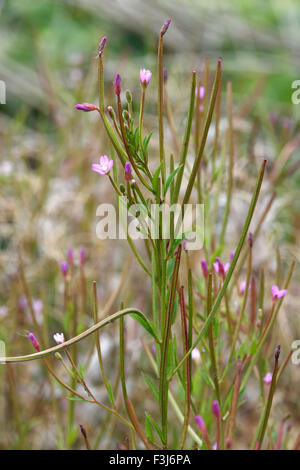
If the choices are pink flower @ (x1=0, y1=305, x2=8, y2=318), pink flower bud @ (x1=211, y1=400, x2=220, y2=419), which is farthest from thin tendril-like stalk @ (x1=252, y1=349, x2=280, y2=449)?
pink flower @ (x1=0, y1=305, x2=8, y2=318)

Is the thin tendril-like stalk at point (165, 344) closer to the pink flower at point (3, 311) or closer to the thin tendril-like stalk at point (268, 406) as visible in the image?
the thin tendril-like stalk at point (268, 406)

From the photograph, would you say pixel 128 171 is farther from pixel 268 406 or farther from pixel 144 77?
pixel 268 406

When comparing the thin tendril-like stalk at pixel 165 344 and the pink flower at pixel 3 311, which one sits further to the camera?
the pink flower at pixel 3 311

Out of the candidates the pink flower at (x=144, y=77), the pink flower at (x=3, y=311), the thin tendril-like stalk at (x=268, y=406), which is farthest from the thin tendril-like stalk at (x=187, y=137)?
the pink flower at (x=3, y=311)

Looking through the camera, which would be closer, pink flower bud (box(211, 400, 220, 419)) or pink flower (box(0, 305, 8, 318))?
pink flower bud (box(211, 400, 220, 419))

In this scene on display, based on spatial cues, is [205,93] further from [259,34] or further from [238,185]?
[259,34]

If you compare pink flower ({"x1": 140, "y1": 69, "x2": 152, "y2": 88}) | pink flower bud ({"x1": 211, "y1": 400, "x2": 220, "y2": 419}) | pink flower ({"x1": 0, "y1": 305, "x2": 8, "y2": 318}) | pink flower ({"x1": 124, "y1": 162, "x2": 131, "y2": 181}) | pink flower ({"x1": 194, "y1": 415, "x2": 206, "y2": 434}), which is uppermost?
pink flower ({"x1": 140, "y1": 69, "x2": 152, "y2": 88})

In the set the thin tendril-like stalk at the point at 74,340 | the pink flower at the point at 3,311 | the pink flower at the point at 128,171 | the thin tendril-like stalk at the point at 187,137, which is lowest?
the pink flower at the point at 3,311

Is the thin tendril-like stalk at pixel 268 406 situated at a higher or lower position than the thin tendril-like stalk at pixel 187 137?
lower

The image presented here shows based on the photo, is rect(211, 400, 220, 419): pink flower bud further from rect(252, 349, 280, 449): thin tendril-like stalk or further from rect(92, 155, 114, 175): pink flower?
rect(92, 155, 114, 175): pink flower

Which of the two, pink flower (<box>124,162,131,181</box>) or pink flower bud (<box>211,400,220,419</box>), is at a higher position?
pink flower (<box>124,162,131,181</box>)
